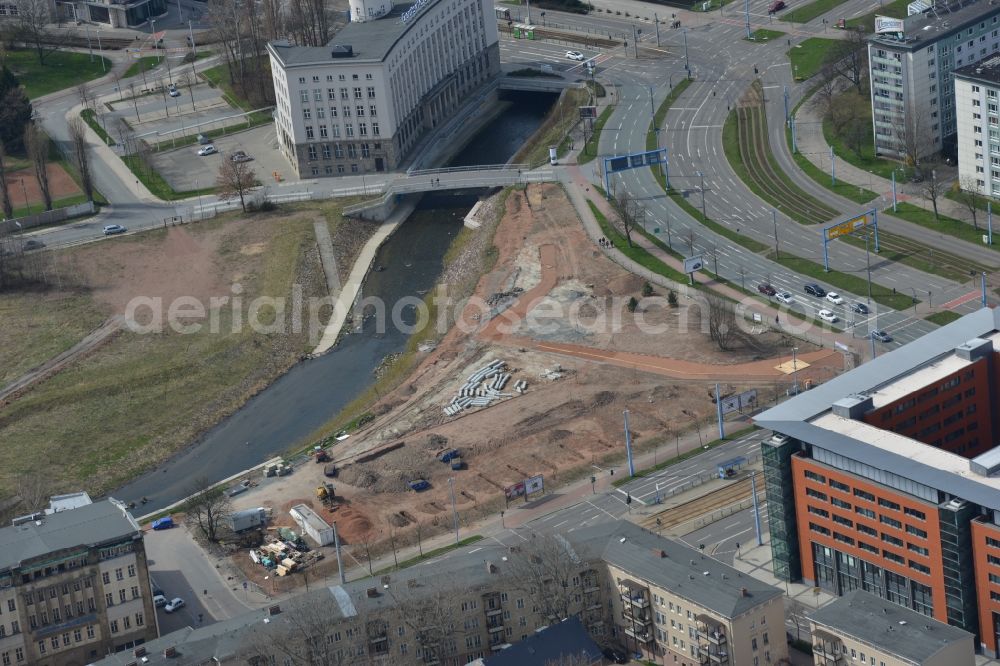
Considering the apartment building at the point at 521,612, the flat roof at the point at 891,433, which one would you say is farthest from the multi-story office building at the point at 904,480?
the apartment building at the point at 521,612

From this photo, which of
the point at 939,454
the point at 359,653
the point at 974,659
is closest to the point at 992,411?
the point at 939,454

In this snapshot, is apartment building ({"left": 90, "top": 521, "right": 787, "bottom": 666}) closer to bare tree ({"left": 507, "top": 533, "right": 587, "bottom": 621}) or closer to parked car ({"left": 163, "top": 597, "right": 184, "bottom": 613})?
bare tree ({"left": 507, "top": 533, "right": 587, "bottom": 621})

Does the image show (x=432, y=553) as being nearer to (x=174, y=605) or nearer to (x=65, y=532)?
(x=174, y=605)

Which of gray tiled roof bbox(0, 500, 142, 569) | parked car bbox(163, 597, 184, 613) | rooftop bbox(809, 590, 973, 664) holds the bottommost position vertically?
parked car bbox(163, 597, 184, 613)

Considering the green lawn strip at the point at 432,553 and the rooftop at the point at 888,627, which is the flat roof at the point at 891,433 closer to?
the rooftop at the point at 888,627

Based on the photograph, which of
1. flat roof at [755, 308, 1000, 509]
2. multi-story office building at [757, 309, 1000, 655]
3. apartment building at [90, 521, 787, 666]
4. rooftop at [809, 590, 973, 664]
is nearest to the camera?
rooftop at [809, 590, 973, 664]

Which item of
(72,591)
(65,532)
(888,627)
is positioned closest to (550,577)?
(888,627)

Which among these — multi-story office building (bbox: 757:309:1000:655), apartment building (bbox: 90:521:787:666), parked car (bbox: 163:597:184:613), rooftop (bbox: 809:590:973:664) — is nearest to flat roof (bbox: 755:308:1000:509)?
multi-story office building (bbox: 757:309:1000:655)

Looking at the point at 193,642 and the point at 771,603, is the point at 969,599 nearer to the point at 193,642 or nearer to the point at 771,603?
the point at 771,603
